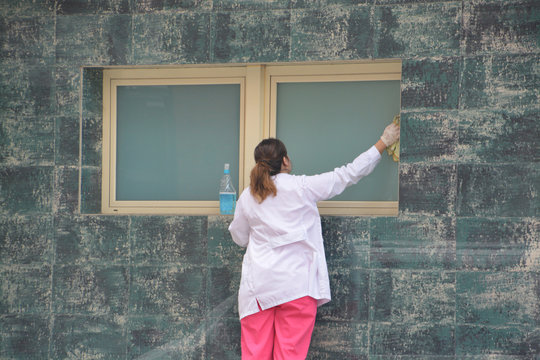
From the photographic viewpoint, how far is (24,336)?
461 cm

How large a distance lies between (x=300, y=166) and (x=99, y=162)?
1.55 m

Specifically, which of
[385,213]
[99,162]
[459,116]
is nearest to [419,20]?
[459,116]

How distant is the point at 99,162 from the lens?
478cm

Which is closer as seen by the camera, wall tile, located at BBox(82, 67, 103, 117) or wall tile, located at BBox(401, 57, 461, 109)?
wall tile, located at BBox(401, 57, 461, 109)

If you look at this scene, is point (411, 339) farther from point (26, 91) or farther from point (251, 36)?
point (26, 91)

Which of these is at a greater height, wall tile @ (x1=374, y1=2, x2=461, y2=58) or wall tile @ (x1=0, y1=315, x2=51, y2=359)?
wall tile @ (x1=374, y1=2, x2=461, y2=58)

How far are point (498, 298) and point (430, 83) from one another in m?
1.48

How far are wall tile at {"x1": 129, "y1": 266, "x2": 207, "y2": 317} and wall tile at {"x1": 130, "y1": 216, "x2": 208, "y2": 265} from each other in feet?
0.23

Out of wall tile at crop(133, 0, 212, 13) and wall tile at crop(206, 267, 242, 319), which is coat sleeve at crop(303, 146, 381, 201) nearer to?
wall tile at crop(206, 267, 242, 319)

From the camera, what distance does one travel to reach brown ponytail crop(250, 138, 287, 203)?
3697mm

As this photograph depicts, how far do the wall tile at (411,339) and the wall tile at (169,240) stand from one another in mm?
1314

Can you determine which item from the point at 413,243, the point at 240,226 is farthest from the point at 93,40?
the point at 413,243

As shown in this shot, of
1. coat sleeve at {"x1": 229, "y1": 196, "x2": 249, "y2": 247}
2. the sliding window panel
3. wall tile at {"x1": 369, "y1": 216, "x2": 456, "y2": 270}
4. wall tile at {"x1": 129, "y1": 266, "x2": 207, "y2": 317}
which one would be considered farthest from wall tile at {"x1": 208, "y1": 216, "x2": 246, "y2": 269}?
wall tile at {"x1": 369, "y1": 216, "x2": 456, "y2": 270}

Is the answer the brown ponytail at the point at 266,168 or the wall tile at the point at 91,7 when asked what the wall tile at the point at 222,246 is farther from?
the wall tile at the point at 91,7
